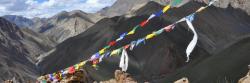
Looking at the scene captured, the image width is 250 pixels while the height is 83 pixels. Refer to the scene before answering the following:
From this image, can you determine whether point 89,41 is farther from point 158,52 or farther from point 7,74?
point 158,52

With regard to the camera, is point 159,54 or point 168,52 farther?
point 168,52

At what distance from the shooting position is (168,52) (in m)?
138

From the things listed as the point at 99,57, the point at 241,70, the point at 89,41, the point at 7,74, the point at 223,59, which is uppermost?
the point at 89,41

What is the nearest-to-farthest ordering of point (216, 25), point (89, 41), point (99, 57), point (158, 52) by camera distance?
1. point (99, 57)
2. point (158, 52)
3. point (89, 41)
4. point (216, 25)

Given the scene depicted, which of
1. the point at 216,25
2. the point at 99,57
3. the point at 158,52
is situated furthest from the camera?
the point at 216,25

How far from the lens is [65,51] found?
18438 cm

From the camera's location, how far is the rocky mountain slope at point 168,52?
90875 mm

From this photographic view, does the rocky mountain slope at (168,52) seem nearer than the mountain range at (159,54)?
Yes

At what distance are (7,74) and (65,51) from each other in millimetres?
32197

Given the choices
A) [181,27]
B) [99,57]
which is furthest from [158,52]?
[99,57]

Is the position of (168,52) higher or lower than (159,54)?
higher

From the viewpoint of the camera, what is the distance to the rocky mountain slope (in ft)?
298

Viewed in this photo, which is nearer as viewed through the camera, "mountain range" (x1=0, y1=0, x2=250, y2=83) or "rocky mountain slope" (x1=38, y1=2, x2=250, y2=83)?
"rocky mountain slope" (x1=38, y1=2, x2=250, y2=83)

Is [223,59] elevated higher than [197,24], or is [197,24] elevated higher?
[197,24]
